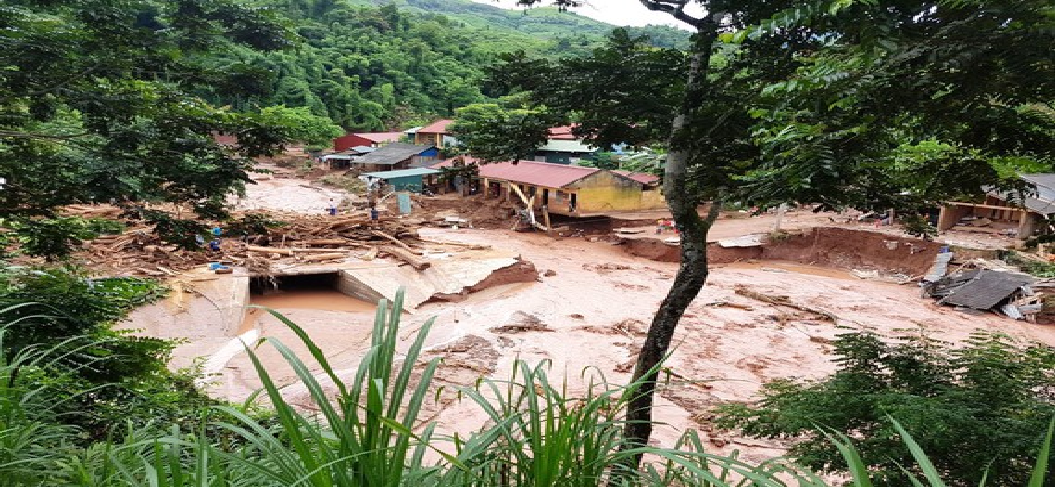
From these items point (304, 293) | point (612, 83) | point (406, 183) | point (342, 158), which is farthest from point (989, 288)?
point (342, 158)

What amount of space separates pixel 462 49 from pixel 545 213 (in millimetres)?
45508

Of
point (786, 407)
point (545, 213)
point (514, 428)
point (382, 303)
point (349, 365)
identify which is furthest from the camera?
point (545, 213)

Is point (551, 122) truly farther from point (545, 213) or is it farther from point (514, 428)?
point (545, 213)

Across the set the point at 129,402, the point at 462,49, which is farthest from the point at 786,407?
the point at 462,49

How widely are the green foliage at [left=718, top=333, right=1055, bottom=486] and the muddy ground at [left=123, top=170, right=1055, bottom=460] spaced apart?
13.2ft

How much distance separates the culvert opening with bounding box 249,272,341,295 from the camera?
1788 cm

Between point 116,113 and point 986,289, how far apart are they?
67.9ft

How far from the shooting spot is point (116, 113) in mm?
6059

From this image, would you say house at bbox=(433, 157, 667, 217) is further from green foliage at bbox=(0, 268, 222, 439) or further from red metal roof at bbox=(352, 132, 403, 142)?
green foliage at bbox=(0, 268, 222, 439)

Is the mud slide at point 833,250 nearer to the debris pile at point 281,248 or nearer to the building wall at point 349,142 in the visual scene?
the debris pile at point 281,248

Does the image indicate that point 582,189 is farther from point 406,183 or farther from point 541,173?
point 406,183

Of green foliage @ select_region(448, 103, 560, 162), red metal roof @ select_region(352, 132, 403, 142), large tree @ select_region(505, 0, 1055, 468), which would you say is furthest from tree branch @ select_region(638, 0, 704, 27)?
red metal roof @ select_region(352, 132, 403, 142)

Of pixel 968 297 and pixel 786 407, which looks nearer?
pixel 786 407

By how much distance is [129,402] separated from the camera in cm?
353
